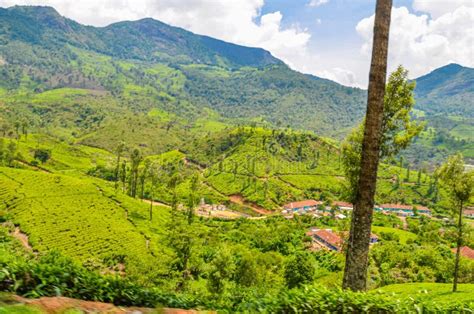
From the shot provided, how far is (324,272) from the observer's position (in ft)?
181

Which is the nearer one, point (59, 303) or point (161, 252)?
point (59, 303)

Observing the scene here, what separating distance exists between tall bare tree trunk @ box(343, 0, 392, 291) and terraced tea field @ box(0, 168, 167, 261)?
4425 centimetres

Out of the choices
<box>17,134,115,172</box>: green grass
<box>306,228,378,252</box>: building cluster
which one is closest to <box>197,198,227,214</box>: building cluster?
<box>306,228,378,252</box>: building cluster

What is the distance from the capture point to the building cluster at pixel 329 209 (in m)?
110

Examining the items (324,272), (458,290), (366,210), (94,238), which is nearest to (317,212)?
(324,272)

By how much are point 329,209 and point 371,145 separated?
379 feet

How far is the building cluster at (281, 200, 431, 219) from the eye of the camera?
110469 millimetres

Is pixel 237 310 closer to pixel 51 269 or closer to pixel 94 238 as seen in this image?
pixel 51 269

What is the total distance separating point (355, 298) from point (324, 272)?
53.1m

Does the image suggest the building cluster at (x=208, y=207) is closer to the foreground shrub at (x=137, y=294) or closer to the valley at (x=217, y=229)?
the valley at (x=217, y=229)

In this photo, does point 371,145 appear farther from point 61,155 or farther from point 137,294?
point 61,155

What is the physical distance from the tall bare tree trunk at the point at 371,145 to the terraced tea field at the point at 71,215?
44249mm

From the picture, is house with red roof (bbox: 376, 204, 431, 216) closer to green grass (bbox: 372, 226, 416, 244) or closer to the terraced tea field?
green grass (bbox: 372, 226, 416, 244)

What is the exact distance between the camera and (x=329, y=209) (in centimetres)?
11831
